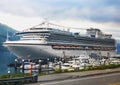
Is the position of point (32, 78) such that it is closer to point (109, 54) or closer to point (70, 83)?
point (70, 83)

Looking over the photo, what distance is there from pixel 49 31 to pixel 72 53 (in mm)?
11618

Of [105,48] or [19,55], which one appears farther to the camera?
[105,48]

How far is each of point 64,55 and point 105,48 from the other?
3408 centimetres

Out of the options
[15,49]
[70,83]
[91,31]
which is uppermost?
[91,31]

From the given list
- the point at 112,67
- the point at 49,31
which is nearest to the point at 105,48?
the point at 49,31

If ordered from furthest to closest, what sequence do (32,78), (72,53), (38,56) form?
(72,53) → (38,56) → (32,78)

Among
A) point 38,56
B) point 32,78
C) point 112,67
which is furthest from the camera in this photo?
point 38,56

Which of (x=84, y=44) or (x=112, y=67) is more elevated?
(x=84, y=44)

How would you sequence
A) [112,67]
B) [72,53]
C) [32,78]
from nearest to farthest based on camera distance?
[32,78]
[112,67]
[72,53]

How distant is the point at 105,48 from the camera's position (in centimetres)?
13312

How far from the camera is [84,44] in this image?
120m

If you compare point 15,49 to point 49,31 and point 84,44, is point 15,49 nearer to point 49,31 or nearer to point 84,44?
point 49,31

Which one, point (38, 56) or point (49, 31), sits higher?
point (49, 31)

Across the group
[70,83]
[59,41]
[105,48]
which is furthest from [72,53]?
[70,83]
